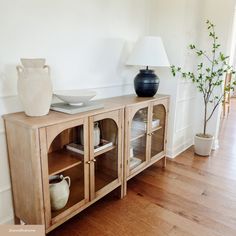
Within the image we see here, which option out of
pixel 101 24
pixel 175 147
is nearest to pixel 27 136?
pixel 101 24

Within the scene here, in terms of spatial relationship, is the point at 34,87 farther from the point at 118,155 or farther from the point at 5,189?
the point at 118,155

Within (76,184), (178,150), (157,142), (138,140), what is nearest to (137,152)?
(138,140)

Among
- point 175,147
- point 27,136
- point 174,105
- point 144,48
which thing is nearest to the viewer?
point 27,136

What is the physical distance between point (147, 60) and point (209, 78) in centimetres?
104

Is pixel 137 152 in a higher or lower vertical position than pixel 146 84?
lower

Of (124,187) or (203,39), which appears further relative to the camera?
(203,39)

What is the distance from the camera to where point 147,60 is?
7.07ft

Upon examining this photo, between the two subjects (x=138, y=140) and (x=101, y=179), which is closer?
(x=101, y=179)

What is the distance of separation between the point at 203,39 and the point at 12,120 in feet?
8.51

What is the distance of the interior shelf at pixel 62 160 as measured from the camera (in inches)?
58.0

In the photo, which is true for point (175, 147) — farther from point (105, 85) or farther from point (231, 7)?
point (231, 7)

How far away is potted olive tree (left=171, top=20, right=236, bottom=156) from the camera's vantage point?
279 cm

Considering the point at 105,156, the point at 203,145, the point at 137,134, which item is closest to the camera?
the point at 105,156

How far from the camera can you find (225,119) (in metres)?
4.72
